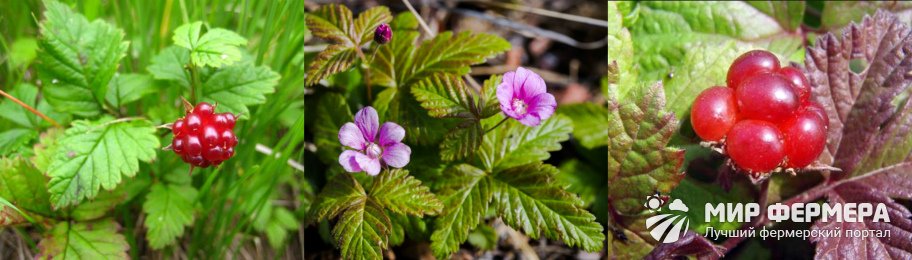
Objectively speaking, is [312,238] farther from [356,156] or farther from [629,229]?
[629,229]

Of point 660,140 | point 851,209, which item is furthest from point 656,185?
point 851,209

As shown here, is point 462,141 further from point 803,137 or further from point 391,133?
point 803,137

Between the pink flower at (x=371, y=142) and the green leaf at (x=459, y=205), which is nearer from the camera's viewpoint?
the pink flower at (x=371, y=142)

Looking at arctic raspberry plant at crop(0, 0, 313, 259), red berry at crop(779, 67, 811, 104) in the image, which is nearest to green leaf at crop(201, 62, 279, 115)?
arctic raspberry plant at crop(0, 0, 313, 259)

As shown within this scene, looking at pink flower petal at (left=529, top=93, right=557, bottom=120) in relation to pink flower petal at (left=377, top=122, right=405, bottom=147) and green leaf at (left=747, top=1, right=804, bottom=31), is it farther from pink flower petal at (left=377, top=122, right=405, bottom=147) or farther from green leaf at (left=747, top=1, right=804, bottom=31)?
green leaf at (left=747, top=1, right=804, bottom=31)

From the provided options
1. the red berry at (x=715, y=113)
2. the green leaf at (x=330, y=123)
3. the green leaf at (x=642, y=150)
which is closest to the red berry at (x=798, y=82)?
the red berry at (x=715, y=113)

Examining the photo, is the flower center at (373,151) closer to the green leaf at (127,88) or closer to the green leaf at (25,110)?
the green leaf at (127,88)
